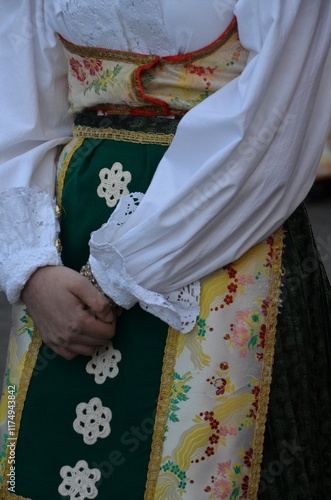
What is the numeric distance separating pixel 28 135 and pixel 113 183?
8.9 inches

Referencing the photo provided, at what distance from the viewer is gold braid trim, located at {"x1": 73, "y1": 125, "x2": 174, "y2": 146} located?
1.54 meters

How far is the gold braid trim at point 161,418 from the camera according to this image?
1.44m

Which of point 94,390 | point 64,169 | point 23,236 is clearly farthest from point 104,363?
point 64,169

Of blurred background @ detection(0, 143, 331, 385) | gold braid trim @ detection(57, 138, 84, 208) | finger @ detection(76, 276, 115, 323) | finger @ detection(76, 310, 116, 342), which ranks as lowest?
blurred background @ detection(0, 143, 331, 385)

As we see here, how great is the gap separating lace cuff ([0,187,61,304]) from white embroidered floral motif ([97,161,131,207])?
4.2 inches

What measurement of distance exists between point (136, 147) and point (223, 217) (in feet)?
0.87

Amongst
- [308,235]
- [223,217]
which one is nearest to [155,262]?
[223,217]

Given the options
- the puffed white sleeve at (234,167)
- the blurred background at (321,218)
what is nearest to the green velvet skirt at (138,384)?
the puffed white sleeve at (234,167)

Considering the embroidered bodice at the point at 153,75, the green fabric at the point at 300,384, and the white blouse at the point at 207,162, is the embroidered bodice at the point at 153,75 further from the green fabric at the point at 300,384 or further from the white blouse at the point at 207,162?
the green fabric at the point at 300,384

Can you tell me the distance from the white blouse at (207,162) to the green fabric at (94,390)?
7 centimetres

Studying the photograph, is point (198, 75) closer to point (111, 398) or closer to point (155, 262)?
point (155, 262)

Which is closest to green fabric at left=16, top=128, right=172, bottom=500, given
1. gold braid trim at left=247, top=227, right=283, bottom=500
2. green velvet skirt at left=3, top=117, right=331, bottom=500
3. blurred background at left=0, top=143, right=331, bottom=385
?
green velvet skirt at left=3, top=117, right=331, bottom=500

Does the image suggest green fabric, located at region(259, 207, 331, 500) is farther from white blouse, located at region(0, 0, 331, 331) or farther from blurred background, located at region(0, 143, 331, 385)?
blurred background, located at region(0, 143, 331, 385)

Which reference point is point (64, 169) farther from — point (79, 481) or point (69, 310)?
point (79, 481)
